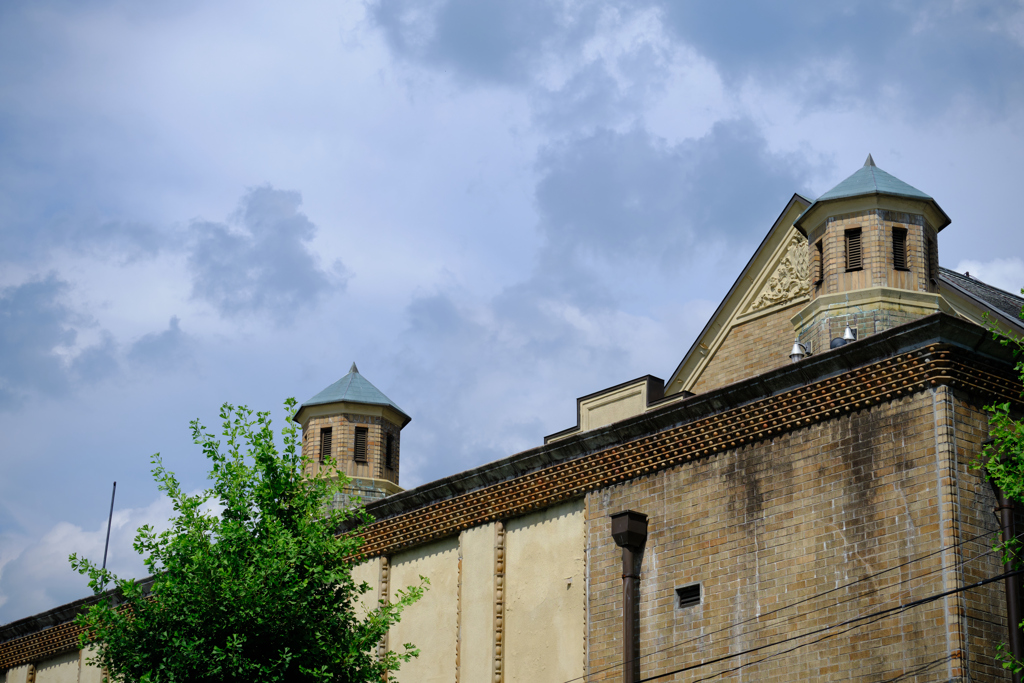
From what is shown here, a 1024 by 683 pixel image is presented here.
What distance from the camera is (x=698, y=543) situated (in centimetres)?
1848

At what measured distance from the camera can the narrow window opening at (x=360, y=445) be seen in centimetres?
3195

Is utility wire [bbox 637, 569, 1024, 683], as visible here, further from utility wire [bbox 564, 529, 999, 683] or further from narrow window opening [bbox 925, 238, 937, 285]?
narrow window opening [bbox 925, 238, 937, 285]

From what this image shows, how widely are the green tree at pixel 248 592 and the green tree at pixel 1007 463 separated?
28.0 ft

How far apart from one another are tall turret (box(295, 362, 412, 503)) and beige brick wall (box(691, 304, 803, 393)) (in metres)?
8.26

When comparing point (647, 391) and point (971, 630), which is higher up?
point (647, 391)

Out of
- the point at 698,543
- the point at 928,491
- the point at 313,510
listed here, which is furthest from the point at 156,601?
the point at 928,491

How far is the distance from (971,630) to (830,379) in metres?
3.76

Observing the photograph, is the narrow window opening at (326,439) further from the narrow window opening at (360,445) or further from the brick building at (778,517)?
the brick building at (778,517)

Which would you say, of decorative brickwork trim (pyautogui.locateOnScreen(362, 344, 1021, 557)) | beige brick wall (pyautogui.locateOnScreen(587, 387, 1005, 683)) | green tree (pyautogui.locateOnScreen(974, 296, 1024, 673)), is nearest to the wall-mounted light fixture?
decorative brickwork trim (pyautogui.locateOnScreen(362, 344, 1021, 557))

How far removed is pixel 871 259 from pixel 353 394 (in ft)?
47.5

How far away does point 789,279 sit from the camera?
27.5 metres

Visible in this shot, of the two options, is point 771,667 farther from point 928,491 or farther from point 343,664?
point 343,664

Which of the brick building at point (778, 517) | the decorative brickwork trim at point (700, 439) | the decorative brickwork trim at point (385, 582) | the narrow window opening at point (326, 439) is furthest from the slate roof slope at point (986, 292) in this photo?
the narrow window opening at point (326, 439)

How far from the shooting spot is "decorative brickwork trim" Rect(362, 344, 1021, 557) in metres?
16.4
